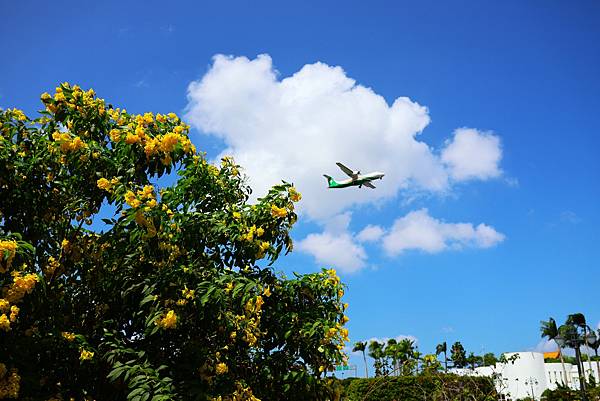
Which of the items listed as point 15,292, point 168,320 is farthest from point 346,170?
point 15,292

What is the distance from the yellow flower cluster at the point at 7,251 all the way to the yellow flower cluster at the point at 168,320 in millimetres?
1209

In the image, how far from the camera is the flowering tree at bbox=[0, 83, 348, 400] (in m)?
4.80

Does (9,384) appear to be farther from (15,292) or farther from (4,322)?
(15,292)

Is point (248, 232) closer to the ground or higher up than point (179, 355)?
higher up

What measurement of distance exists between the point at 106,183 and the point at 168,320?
1.30m

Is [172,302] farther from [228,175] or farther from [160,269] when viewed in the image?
[228,175]

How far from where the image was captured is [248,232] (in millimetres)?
5199

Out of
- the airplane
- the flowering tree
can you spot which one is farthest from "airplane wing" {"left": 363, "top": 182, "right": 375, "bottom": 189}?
the flowering tree

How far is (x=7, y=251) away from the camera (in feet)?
13.1

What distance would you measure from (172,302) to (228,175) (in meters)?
1.83

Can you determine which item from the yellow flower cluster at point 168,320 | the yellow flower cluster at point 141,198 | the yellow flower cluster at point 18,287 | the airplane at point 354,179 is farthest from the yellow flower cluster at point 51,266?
the airplane at point 354,179

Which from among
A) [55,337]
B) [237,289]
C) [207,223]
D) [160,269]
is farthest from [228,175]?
[55,337]

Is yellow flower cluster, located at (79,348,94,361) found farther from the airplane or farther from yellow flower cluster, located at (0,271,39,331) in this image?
the airplane

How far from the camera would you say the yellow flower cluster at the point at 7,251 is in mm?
4016
